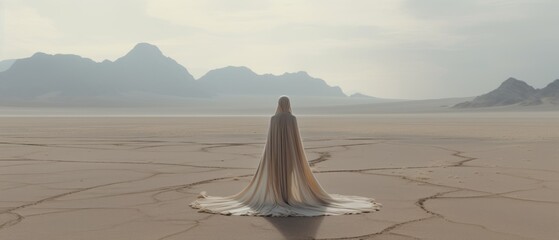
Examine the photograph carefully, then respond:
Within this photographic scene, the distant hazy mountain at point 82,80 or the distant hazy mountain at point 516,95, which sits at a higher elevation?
the distant hazy mountain at point 82,80

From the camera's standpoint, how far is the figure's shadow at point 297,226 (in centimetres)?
509

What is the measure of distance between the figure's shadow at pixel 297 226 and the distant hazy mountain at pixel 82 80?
13865 cm

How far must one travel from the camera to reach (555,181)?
27.6 feet

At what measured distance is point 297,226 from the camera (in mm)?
Result: 5422

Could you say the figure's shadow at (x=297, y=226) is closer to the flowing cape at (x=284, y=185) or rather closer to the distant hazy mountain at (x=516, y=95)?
the flowing cape at (x=284, y=185)

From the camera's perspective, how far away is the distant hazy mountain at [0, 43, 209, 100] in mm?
146000

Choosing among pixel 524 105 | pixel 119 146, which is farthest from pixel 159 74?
pixel 119 146

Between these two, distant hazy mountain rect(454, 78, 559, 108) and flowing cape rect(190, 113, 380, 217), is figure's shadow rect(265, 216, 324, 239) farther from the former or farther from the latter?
distant hazy mountain rect(454, 78, 559, 108)

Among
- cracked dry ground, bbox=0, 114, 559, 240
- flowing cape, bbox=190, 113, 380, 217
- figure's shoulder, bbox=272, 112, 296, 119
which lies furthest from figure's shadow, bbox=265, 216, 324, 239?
figure's shoulder, bbox=272, 112, 296, 119

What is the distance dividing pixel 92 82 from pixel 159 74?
38.2 m

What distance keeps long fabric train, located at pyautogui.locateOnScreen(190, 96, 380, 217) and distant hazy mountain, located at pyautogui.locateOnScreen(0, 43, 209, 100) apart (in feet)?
453

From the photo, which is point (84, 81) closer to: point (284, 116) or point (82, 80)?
point (82, 80)

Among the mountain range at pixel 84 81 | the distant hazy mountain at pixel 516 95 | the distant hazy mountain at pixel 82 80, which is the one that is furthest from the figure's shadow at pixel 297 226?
the distant hazy mountain at pixel 82 80

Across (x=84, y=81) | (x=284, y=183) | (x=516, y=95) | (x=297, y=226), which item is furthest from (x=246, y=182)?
(x=84, y=81)
